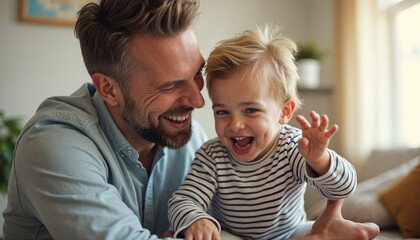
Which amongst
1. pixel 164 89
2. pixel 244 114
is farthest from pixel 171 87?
pixel 244 114

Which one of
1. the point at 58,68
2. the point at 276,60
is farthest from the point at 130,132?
the point at 58,68

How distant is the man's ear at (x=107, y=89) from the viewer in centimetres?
154

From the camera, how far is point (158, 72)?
4.80 ft

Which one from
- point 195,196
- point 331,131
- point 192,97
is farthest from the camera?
point 192,97

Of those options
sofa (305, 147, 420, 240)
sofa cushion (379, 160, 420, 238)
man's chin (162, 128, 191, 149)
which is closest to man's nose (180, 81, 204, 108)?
man's chin (162, 128, 191, 149)

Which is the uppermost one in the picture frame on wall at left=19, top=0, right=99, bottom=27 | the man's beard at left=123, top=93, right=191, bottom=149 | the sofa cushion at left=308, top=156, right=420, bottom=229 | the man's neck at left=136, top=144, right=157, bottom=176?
the picture frame on wall at left=19, top=0, right=99, bottom=27

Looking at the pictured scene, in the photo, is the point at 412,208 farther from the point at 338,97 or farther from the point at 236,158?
the point at 338,97

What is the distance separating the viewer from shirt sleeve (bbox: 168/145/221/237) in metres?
1.25

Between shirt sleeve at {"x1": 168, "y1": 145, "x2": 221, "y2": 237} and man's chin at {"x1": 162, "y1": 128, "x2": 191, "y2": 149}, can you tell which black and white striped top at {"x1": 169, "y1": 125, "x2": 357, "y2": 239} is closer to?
shirt sleeve at {"x1": 168, "y1": 145, "x2": 221, "y2": 237}

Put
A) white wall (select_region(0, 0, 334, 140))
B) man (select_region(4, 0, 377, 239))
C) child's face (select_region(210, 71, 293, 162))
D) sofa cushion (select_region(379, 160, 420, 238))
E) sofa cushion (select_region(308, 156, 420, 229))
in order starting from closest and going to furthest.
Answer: man (select_region(4, 0, 377, 239))
child's face (select_region(210, 71, 293, 162))
sofa cushion (select_region(379, 160, 420, 238))
sofa cushion (select_region(308, 156, 420, 229))
white wall (select_region(0, 0, 334, 140))

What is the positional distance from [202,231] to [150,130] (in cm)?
48

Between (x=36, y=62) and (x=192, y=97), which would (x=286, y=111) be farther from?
(x=36, y=62)

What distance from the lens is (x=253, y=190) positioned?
54.5 inches

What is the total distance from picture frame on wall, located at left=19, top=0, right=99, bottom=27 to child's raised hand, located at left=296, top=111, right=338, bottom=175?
11.2 ft
